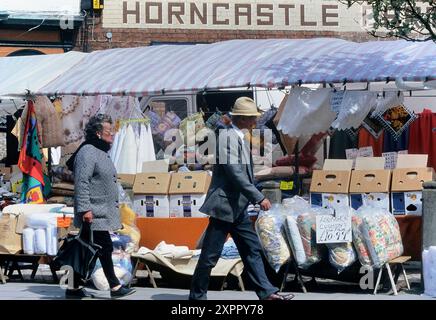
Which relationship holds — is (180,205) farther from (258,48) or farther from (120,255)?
(258,48)

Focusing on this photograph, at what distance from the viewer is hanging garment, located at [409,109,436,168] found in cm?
1531

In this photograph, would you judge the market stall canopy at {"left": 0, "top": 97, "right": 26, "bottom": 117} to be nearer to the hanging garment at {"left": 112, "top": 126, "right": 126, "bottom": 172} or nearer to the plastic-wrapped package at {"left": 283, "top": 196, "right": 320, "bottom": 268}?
the hanging garment at {"left": 112, "top": 126, "right": 126, "bottom": 172}

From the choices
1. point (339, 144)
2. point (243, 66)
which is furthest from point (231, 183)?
point (339, 144)

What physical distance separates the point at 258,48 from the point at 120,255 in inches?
202

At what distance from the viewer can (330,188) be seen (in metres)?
12.9

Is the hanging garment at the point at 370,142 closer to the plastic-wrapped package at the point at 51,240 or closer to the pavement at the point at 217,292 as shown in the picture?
the pavement at the point at 217,292

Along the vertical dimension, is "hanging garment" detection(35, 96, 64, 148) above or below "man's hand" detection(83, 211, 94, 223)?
above

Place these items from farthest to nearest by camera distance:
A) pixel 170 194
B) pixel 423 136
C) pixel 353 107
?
pixel 423 136 < pixel 353 107 < pixel 170 194

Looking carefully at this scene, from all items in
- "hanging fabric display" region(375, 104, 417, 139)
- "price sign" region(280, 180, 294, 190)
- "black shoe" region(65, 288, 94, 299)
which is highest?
"hanging fabric display" region(375, 104, 417, 139)

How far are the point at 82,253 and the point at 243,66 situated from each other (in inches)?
191

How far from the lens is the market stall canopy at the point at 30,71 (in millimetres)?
16188

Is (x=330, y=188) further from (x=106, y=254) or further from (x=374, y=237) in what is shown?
(x=106, y=254)

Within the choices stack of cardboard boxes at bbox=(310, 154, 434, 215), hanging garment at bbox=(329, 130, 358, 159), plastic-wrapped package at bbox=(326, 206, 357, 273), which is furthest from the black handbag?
hanging garment at bbox=(329, 130, 358, 159)

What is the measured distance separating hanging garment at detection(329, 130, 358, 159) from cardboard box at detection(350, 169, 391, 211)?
3307mm
